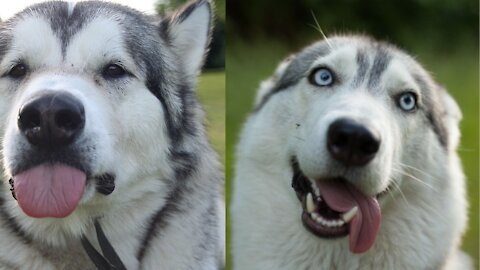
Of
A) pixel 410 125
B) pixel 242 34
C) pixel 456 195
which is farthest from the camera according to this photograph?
pixel 242 34

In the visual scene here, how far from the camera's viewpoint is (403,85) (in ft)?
8.00

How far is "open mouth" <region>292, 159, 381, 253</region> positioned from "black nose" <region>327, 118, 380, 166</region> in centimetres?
13

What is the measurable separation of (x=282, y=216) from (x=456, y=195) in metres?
0.69

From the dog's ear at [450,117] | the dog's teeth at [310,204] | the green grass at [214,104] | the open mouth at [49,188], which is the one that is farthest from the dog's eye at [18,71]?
the dog's ear at [450,117]

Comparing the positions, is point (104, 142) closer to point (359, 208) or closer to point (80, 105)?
point (80, 105)

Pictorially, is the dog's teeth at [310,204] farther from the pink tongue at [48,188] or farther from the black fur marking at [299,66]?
the pink tongue at [48,188]

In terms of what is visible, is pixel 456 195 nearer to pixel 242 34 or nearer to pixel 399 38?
pixel 399 38

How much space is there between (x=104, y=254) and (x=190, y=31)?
0.83 meters

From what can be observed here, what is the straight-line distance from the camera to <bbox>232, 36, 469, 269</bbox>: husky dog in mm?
2354

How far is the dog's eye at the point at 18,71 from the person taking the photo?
6.77 ft

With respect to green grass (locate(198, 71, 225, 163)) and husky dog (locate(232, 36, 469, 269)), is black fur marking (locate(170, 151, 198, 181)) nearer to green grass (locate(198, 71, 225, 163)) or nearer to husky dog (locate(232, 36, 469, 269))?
green grass (locate(198, 71, 225, 163))

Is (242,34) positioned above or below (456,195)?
above

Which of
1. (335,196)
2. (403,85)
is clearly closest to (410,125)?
(403,85)

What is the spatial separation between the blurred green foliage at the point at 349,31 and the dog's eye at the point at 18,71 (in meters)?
0.91
